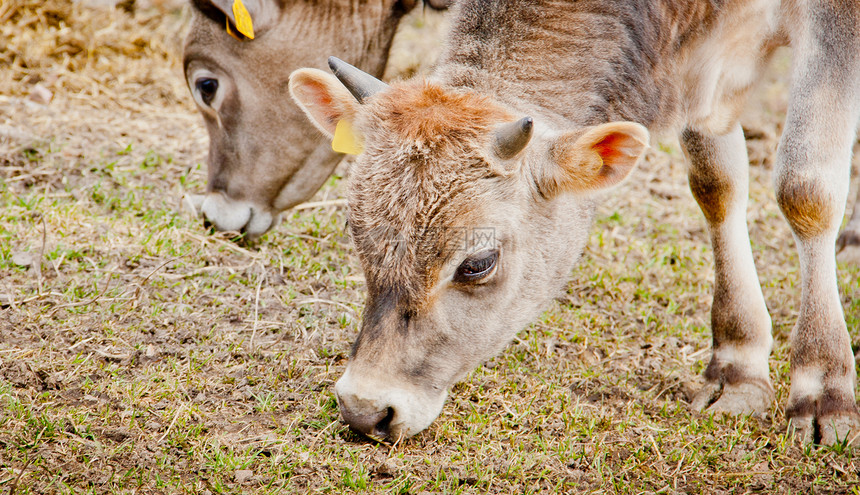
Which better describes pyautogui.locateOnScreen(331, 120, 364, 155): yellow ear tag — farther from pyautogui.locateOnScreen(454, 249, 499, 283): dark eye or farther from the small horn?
pyautogui.locateOnScreen(454, 249, 499, 283): dark eye

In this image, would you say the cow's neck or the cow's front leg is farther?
the cow's front leg

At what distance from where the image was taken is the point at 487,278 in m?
3.41

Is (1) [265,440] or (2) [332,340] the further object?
(2) [332,340]

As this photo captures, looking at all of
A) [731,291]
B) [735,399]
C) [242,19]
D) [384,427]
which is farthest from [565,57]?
[242,19]

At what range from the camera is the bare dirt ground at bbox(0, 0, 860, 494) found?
3346 millimetres

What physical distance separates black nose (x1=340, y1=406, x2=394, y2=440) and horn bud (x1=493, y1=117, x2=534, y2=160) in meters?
1.16

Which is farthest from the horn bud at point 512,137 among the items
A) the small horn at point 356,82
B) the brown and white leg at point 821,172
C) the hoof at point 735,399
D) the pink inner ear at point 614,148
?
the hoof at point 735,399

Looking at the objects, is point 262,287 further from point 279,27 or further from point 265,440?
point 279,27

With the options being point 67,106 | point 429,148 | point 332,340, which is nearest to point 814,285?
point 429,148

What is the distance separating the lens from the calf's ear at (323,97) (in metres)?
3.66

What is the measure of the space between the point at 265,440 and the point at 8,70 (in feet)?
18.5

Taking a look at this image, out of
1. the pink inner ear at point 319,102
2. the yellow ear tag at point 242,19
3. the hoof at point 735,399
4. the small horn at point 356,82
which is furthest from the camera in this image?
the yellow ear tag at point 242,19

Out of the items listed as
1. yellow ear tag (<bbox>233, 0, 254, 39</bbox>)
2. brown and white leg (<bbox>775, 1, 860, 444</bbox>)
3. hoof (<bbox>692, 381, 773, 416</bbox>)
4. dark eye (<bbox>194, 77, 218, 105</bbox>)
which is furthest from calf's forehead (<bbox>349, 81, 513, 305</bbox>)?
dark eye (<bbox>194, 77, 218, 105</bbox>)

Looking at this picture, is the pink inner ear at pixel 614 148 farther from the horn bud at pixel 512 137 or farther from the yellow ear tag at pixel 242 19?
the yellow ear tag at pixel 242 19
